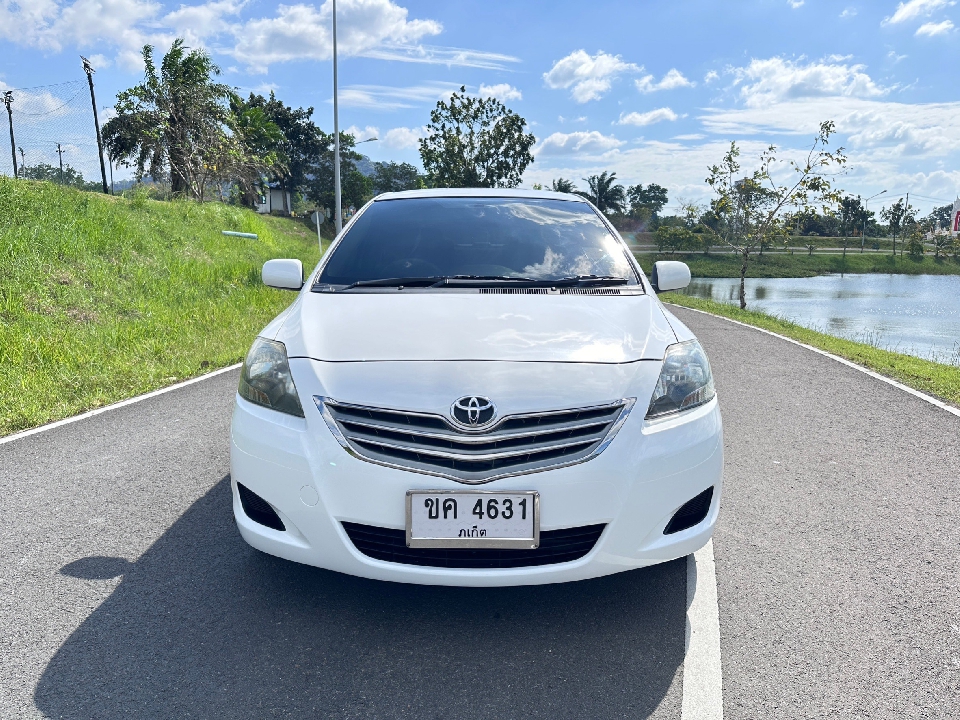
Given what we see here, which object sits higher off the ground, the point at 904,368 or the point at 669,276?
the point at 669,276

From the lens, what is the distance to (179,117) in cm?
2592

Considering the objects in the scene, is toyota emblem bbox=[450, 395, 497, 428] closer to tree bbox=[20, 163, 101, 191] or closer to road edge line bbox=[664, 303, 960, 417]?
road edge line bbox=[664, 303, 960, 417]

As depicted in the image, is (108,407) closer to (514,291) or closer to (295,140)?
(514,291)

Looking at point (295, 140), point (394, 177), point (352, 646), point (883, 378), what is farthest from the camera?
point (394, 177)

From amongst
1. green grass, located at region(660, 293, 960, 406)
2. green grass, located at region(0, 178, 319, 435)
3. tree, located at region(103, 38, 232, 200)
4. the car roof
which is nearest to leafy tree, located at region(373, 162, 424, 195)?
tree, located at region(103, 38, 232, 200)

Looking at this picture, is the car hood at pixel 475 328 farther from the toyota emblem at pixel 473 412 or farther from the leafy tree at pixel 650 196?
the leafy tree at pixel 650 196

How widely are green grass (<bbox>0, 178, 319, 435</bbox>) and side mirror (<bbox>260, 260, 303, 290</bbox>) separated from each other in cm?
291

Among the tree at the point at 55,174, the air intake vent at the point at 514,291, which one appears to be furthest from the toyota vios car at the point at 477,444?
the tree at the point at 55,174

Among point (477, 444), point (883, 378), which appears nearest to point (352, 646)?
point (477, 444)

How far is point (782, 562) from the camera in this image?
10.5ft

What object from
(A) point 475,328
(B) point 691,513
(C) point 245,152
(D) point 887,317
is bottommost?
(D) point 887,317

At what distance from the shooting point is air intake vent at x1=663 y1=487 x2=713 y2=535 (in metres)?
2.55

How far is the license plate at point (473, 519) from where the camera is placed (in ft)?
7.63

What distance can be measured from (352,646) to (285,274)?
2004 mm
